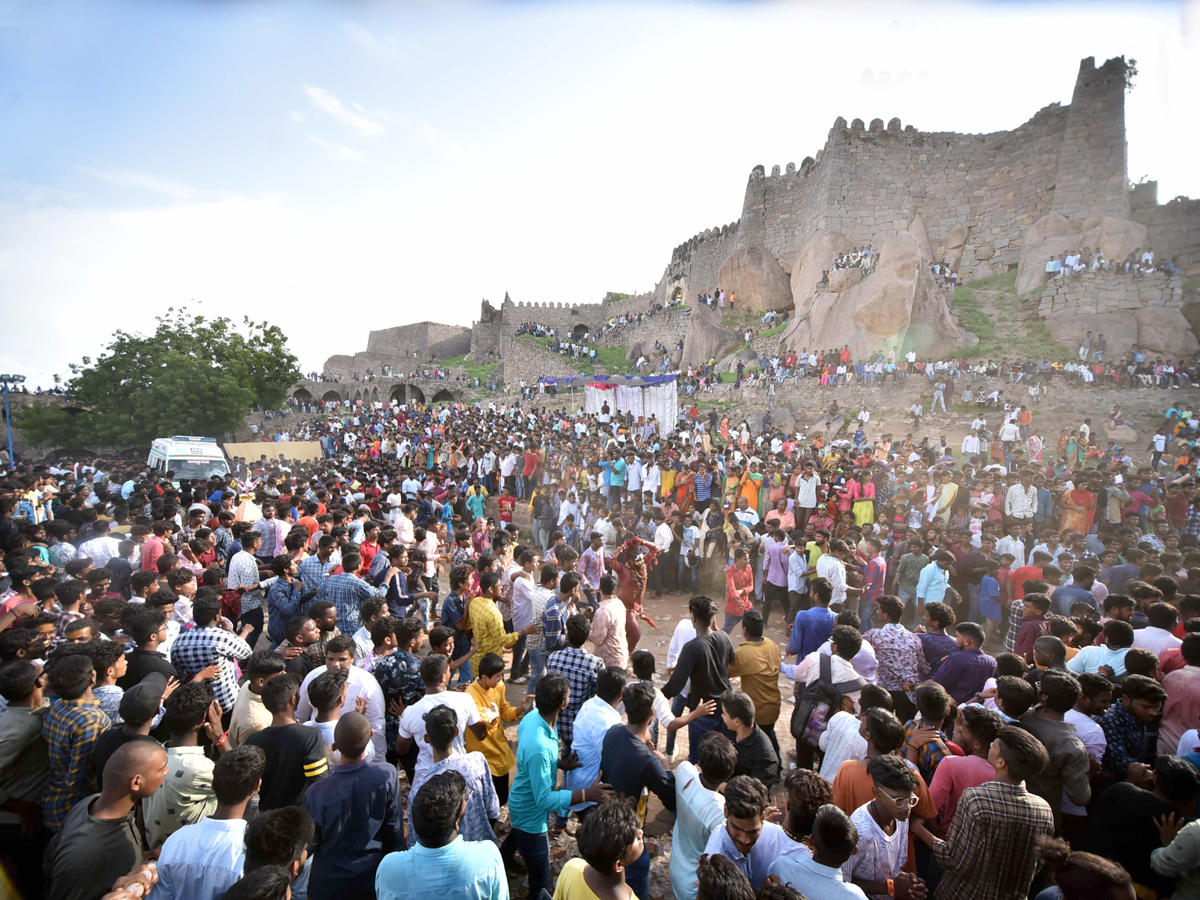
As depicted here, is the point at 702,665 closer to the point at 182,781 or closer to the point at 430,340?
the point at 182,781

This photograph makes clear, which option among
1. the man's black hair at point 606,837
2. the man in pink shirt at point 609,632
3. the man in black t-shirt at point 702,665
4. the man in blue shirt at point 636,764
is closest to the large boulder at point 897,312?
the man in pink shirt at point 609,632

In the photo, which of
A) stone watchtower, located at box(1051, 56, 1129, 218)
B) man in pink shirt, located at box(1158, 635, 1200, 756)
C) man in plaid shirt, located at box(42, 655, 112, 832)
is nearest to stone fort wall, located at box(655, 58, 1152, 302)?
stone watchtower, located at box(1051, 56, 1129, 218)

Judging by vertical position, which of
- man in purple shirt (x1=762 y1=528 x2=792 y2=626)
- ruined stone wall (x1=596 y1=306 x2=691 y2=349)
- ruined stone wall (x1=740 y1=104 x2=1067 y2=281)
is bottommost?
man in purple shirt (x1=762 y1=528 x2=792 y2=626)

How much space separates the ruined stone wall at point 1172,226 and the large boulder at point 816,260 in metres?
10.5

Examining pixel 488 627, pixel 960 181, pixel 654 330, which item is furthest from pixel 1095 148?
pixel 488 627

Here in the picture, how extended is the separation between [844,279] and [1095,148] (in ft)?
37.1

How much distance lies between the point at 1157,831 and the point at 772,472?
8032mm

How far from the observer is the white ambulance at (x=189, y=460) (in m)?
14.3

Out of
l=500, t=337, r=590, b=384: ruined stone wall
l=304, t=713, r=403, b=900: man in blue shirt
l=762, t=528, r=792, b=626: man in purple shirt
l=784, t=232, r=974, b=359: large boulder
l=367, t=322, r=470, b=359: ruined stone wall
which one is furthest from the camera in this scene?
l=367, t=322, r=470, b=359: ruined stone wall

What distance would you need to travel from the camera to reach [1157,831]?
2.77 meters

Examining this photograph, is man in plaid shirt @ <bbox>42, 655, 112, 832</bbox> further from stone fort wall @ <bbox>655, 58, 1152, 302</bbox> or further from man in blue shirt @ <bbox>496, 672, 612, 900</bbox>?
stone fort wall @ <bbox>655, 58, 1152, 302</bbox>

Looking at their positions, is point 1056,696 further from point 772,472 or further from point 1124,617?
point 772,472

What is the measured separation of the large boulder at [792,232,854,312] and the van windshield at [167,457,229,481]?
875 inches

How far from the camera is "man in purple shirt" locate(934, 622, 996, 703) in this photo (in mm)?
3932
